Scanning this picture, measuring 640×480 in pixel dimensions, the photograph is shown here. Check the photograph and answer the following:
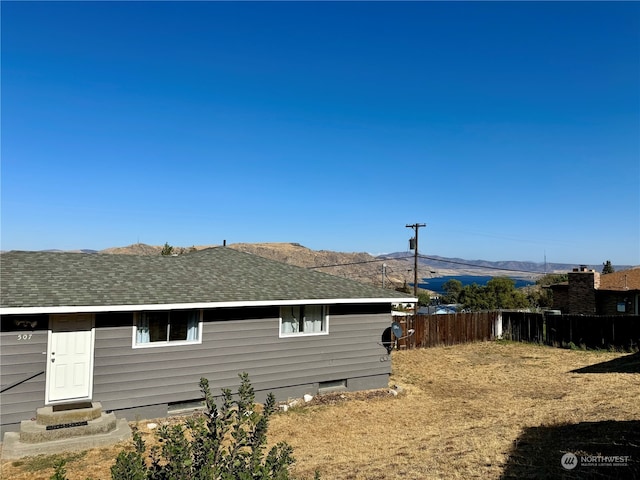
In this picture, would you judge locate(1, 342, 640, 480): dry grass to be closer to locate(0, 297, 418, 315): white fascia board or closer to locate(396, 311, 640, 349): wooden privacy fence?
locate(0, 297, 418, 315): white fascia board

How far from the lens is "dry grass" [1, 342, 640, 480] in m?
7.33

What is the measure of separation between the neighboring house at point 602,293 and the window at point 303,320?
2229 centimetres

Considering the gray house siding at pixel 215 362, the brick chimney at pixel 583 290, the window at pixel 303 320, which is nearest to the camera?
the gray house siding at pixel 215 362

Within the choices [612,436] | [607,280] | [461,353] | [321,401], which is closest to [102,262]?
[321,401]

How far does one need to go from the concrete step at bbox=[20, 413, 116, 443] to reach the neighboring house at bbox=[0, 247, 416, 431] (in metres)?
0.73

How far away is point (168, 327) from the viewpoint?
11344 mm

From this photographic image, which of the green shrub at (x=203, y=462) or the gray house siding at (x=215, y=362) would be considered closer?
the green shrub at (x=203, y=462)

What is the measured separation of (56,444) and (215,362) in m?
3.98

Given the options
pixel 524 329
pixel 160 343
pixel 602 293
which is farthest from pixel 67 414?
pixel 602 293

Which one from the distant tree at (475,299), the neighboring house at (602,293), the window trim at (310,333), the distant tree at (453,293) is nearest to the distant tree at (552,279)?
the distant tree at (475,299)

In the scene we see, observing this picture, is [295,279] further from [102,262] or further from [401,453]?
[401,453]

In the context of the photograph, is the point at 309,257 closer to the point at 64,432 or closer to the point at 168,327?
the point at 168,327

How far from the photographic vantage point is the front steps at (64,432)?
862cm

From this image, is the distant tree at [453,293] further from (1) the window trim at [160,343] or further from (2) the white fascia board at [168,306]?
(1) the window trim at [160,343]
